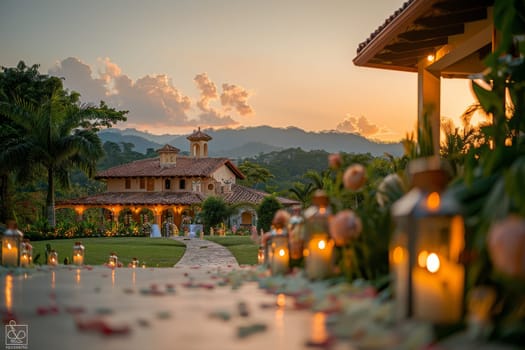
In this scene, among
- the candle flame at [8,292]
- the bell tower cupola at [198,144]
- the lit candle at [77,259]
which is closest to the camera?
the candle flame at [8,292]

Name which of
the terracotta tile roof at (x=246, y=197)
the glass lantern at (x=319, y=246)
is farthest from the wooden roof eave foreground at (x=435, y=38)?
the terracotta tile roof at (x=246, y=197)

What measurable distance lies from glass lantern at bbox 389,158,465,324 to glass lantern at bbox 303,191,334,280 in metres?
1.17

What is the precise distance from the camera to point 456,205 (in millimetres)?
1858

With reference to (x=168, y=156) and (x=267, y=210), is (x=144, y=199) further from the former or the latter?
(x=267, y=210)

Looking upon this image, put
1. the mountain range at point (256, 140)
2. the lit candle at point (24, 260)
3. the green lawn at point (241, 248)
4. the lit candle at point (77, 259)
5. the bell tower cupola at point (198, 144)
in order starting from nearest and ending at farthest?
the lit candle at point (24, 260), the lit candle at point (77, 259), the green lawn at point (241, 248), the bell tower cupola at point (198, 144), the mountain range at point (256, 140)

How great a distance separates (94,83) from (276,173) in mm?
18930

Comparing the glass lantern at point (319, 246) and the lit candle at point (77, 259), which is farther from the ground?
the glass lantern at point (319, 246)

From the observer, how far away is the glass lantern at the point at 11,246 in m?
4.48

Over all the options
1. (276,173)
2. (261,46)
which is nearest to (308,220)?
(261,46)

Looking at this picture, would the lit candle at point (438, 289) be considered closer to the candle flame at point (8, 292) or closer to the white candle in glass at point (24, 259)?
the candle flame at point (8, 292)

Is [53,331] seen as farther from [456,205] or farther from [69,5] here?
[69,5]

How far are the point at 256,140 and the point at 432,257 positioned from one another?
10156 centimetres

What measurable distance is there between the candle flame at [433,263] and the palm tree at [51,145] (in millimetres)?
22903

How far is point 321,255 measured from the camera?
10.2 ft
